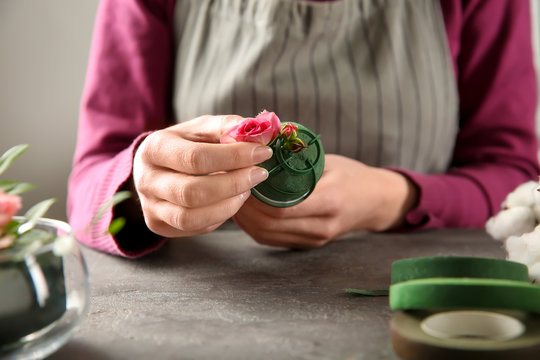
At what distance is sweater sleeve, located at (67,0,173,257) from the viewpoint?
2.39ft

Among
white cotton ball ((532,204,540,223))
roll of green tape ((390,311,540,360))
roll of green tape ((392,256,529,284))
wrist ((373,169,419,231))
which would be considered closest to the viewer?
roll of green tape ((390,311,540,360))

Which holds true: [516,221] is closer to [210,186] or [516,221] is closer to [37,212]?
[210,186]

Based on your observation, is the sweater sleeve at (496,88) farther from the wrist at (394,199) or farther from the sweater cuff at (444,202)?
the wrist at (394,199)

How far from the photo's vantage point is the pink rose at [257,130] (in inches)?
16.0

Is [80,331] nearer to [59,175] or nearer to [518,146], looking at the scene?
[518,146]

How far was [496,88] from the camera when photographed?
0.82 meters

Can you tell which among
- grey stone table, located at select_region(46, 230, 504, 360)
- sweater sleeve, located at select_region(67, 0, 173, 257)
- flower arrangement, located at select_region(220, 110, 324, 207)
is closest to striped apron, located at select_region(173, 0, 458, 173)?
sweater sleeve, located at select_region(67, 0, 173, 257)

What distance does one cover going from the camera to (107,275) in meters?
0.49

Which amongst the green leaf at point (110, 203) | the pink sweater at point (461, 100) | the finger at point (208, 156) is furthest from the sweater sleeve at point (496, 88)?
the green leaf at point (110, 203)

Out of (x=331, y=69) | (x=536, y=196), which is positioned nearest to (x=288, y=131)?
(x=536, y=196)

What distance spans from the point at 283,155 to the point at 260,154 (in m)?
0.04

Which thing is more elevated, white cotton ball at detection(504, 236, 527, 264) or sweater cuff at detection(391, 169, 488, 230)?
white cotton ball at detection(504, 236, 527, 264)

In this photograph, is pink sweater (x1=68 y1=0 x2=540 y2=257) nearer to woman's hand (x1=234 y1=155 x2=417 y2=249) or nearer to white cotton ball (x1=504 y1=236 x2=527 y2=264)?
woman's hand (x1=234 y1=155 x2=417 y2=249)

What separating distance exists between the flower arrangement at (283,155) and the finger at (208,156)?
0.01m
